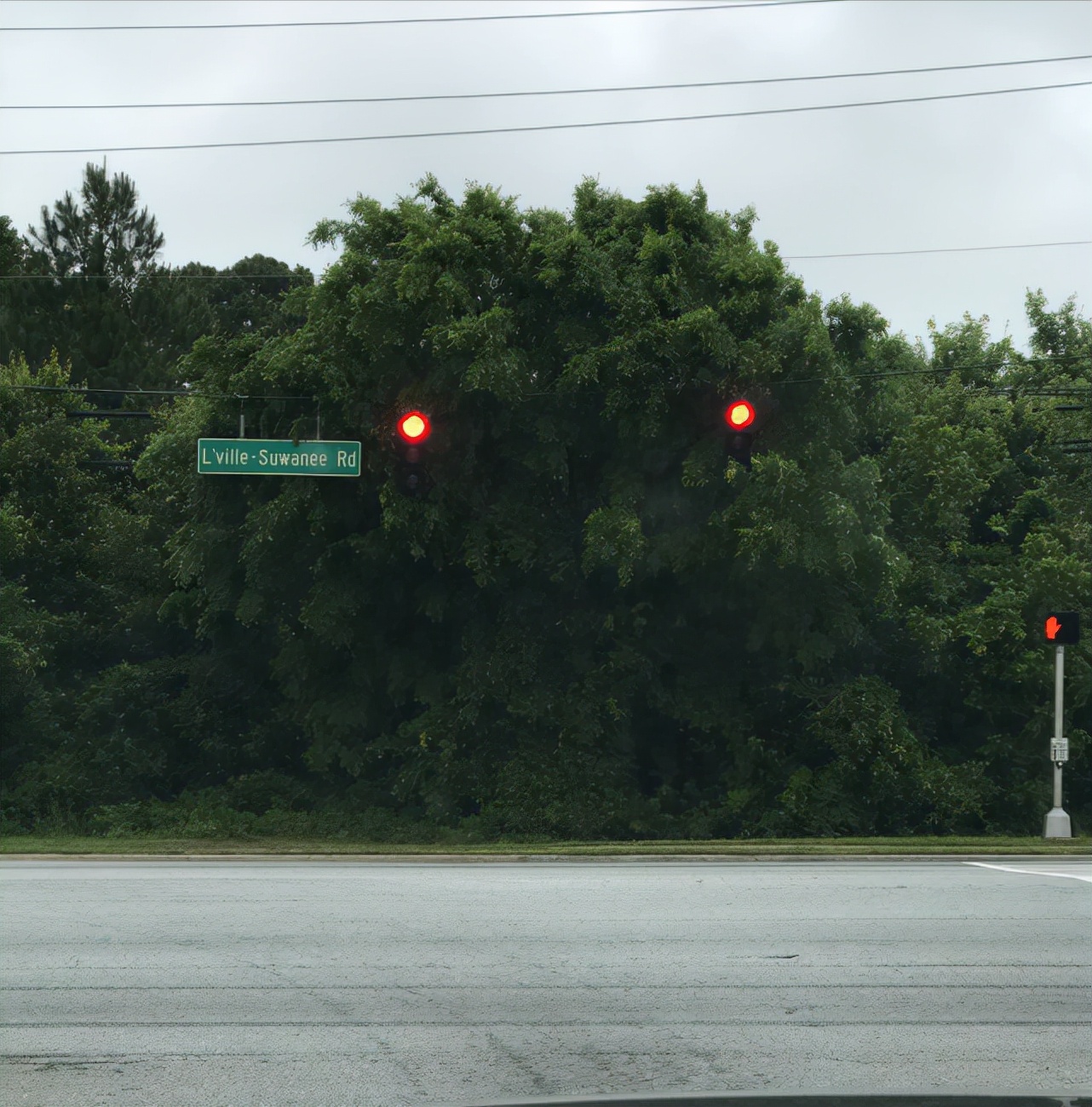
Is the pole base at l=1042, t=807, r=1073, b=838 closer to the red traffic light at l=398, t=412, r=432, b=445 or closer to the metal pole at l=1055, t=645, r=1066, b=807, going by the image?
the metal pole at l=1055, t=645, r=1066, b=807

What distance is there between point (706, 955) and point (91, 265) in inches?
1527

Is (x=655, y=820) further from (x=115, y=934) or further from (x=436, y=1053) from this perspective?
(x=436, y=1053)

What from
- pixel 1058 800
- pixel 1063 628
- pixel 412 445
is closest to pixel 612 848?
pixel 412 445

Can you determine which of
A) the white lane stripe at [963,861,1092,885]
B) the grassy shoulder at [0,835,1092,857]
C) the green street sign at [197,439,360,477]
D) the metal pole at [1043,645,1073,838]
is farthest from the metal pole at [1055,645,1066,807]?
the green street sign at [197,439,360,477]

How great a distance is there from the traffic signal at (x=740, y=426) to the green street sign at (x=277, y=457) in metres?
5.91

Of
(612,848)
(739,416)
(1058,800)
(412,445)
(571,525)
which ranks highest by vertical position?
(739,416)

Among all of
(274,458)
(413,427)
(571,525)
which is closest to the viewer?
(413,427)

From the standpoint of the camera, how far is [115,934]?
10648 millimetres

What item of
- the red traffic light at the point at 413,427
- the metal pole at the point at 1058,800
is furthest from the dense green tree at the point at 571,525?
the red traffic light at the point at 413,427

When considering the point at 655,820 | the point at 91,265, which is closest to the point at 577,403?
the point at 655,820

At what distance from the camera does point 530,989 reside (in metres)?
8.80

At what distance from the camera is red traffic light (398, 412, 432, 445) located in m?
15.7

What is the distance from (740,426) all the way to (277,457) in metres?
6.99

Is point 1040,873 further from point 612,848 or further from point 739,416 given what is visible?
point 739,416
